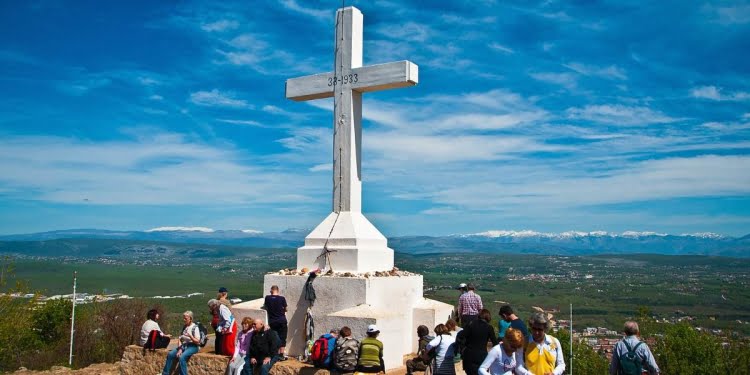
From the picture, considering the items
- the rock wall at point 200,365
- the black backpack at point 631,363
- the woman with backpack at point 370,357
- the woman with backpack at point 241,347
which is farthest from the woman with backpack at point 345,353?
the black backpack at point 631,363

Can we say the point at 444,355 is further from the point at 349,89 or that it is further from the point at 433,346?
the point at 349,89

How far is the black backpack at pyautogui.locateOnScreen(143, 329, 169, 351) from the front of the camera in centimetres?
1090

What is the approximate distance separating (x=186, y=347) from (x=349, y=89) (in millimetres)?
5807

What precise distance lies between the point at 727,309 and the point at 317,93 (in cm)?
5740

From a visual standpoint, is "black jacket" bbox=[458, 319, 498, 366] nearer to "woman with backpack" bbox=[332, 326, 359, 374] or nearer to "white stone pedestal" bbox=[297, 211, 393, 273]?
"woman with backpack" bbox=[332, 326, 359, 374]

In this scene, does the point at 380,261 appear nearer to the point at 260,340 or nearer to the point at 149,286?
the point at 260,340

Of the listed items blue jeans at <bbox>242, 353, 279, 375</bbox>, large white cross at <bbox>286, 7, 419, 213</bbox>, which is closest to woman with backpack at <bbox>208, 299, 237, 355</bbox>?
blue jeans at <bbox>242, 353, 279, 375</bbox>

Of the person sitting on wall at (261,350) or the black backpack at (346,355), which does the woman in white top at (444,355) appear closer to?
the black backpack at (346,355)

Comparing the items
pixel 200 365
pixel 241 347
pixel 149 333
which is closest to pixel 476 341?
pixel 241 347

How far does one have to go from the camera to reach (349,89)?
12.2m

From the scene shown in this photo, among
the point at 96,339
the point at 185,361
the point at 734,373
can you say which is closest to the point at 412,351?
the point at 185,361

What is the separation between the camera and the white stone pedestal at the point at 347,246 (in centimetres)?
1111

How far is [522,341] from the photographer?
246 inches

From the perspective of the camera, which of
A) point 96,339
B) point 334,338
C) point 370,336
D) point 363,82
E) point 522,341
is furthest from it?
point 96,339
